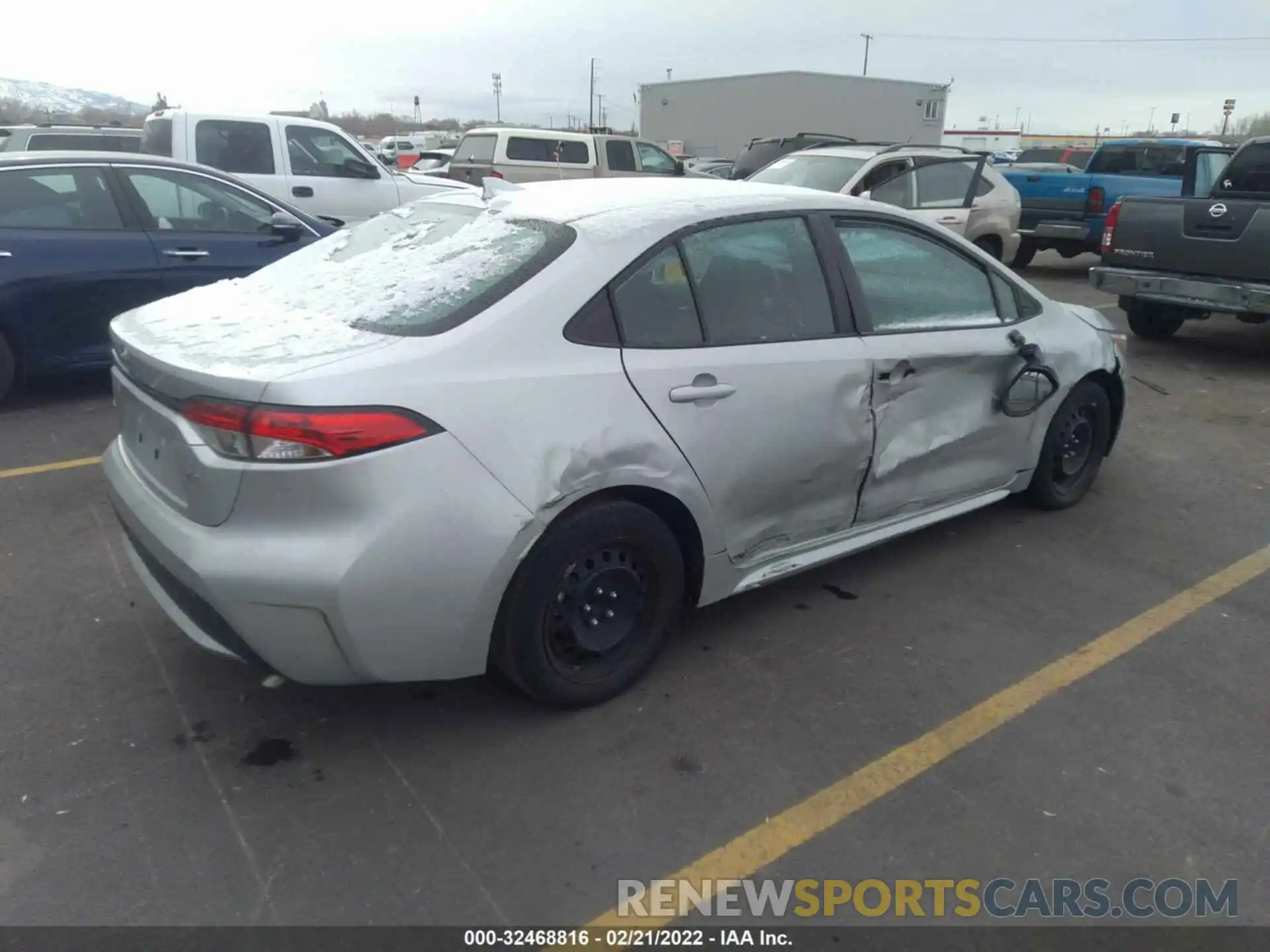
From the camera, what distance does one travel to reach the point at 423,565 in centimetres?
258

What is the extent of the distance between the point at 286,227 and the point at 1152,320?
7.66m

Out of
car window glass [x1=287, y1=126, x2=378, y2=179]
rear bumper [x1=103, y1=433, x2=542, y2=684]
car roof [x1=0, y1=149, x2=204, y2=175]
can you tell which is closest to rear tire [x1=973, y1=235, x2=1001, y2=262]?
car window glass [x1=287, y1=126, x2=378, y2=179]

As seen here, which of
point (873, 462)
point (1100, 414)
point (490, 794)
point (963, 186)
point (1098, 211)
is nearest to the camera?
point (490, 794)

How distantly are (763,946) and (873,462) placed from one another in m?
1.89

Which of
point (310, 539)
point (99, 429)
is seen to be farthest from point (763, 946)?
point (99, 429)

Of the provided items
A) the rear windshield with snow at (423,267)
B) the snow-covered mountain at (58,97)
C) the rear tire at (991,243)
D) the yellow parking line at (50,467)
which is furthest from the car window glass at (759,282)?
the snow-covered mountain at (58,97)

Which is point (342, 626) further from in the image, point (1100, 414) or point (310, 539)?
point (1100, 414)

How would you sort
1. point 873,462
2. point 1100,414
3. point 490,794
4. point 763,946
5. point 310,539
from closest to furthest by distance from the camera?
point 763,946 < point 310,539 < point 490,794 < point 873,462 < point 1100,414

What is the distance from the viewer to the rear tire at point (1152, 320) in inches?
356

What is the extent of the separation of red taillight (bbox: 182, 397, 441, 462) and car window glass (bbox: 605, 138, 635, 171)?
15.5 meters

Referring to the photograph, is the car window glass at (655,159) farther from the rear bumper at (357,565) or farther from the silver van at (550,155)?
the rear bumper at (357,565)

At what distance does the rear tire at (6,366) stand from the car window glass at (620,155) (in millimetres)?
12465

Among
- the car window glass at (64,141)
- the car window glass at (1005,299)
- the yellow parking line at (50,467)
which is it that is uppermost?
the car window glass at (64,141)

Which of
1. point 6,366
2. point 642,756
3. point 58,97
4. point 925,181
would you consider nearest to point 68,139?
point 6,366
